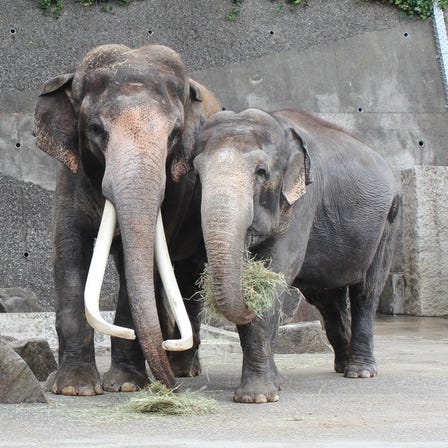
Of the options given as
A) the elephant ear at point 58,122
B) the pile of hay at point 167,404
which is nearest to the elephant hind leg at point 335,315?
the elephant ear at point 58,122

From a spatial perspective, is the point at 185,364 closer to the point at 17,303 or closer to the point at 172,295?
the point at 172,295

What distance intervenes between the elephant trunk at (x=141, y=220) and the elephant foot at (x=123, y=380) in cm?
98

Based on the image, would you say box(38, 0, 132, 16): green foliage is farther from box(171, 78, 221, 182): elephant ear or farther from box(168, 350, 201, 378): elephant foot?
box(171, 78, 221, 182): elephant ear

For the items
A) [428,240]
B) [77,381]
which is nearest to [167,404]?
[77,381]

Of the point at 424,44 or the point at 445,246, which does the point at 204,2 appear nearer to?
the point at 424,44

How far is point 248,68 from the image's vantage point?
16453 millimetres

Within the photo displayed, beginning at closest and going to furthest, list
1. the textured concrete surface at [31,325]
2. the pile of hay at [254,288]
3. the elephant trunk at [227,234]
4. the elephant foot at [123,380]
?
the elephant trunk at [227,234]
the pile of hay at [254,288]
the elephant foot at [123,380]
the textured concrete surface at [31,325]

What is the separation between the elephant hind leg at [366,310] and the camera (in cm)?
797

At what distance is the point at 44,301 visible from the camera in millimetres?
15070

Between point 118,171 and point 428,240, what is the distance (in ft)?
31.6

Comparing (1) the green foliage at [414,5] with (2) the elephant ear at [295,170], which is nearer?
(2) the elephant ear at [295,170]

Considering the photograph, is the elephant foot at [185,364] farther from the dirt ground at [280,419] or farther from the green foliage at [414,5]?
the green foliage at [414,5]

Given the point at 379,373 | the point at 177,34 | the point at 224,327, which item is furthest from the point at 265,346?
the point at 177,34

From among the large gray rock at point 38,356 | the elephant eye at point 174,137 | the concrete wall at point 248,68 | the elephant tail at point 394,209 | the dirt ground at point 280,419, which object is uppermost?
the concrete wall at point 248,68
